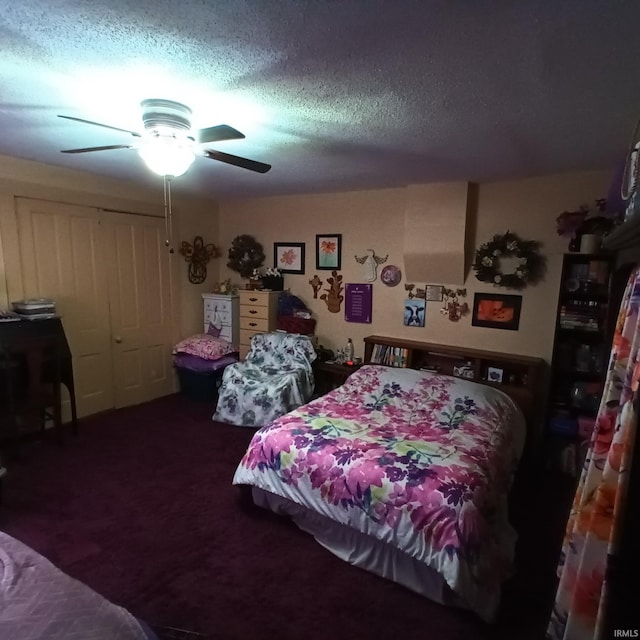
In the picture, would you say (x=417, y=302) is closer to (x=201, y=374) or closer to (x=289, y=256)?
(x=289, y=256)

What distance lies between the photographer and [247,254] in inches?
183

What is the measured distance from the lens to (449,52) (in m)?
1.38

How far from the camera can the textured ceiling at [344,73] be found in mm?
1194

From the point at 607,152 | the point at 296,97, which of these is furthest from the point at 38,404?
the point at 607,152

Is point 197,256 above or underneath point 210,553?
above

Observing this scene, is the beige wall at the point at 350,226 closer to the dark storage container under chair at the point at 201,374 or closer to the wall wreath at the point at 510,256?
the wall wreath at the point at 510,256

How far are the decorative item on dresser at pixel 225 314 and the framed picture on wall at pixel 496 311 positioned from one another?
102 inches

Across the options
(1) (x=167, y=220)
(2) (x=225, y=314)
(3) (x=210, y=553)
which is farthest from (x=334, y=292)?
(3) (x=210, y=553)

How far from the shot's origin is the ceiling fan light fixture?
6.34ft

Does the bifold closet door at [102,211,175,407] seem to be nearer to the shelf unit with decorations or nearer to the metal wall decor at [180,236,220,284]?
the metal wall decor at [180,236,220,284]

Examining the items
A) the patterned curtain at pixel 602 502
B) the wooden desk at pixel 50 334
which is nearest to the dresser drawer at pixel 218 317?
the wooden desk at pixel 50 334

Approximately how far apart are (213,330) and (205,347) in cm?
43

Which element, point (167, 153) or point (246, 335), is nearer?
point (167, 153)

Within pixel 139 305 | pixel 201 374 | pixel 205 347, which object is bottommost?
pixel 201 374
